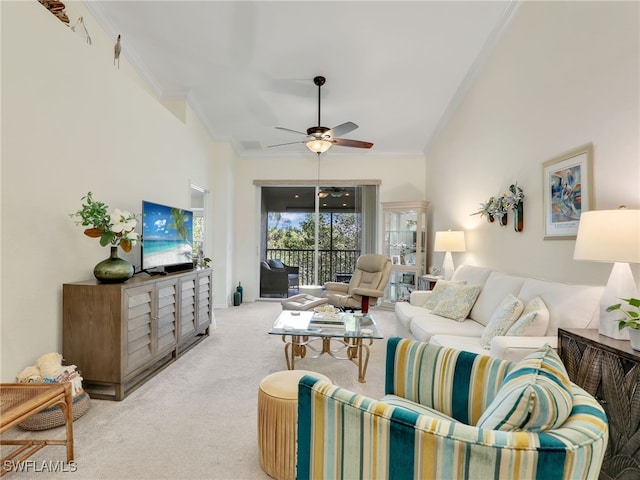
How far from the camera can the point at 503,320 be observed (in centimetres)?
236

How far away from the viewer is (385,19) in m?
3.29

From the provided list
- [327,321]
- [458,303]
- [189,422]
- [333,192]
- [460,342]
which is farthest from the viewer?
[333,192]

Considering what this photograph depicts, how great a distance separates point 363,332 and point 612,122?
86.6 inches

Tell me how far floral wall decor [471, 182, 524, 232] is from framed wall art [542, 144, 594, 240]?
339mm

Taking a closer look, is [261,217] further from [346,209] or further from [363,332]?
[363,332]

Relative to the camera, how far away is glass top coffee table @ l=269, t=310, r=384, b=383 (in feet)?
9.12

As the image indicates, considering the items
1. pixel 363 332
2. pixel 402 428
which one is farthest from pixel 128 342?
pixel 402 428

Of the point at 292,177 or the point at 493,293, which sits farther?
the point at 292,177

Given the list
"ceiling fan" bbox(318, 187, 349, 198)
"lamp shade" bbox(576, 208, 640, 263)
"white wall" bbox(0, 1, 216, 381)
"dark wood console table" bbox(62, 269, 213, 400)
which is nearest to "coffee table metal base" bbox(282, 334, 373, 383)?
"dark wood console table" bbox(62, 269, 213, 400)

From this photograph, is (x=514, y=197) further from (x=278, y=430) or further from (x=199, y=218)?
(x=199, y=218)

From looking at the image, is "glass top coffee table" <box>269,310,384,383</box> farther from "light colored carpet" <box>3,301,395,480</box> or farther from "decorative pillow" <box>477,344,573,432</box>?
"decorative pillow" <box>477,344,573,432</box>

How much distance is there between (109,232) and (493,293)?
10.5ft

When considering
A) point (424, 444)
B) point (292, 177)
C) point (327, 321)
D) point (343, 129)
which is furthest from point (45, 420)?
point (292, 177)

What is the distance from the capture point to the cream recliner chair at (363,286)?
4.41 metres
